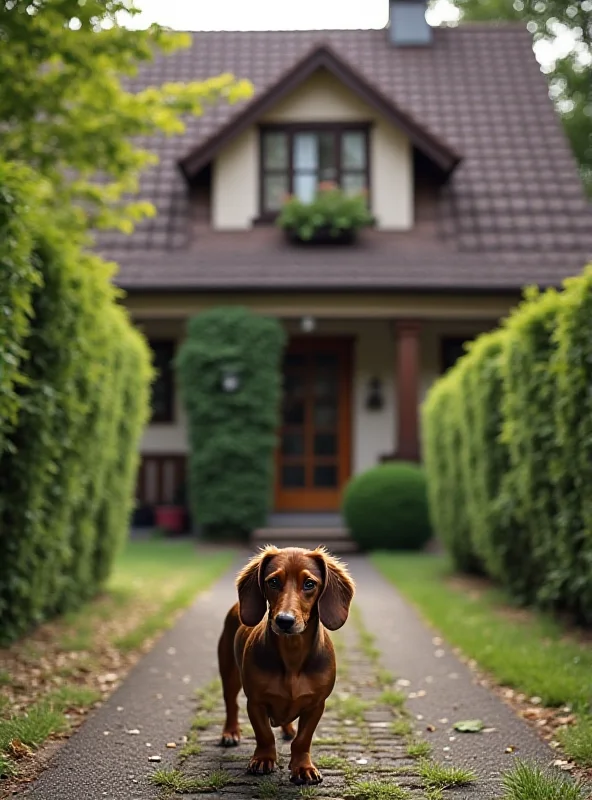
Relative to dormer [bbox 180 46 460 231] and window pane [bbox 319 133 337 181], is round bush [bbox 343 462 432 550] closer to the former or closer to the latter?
dormer [bbox 180 46 460 231]

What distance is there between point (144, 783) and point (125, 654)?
2.73 metres

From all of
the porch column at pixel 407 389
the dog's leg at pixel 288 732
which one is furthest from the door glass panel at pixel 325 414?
the dog's leg at pixel 288 732

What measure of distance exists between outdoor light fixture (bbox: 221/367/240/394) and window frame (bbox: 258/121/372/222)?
3.17 meters

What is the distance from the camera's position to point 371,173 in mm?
15570

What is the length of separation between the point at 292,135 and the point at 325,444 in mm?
5324

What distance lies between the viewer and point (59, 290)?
611cm

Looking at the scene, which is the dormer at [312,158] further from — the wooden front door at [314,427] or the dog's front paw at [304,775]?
the dog's front paw at [304,775]

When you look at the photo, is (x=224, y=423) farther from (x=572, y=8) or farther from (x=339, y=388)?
(x=572, y=8)

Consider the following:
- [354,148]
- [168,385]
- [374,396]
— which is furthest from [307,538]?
[354,148]

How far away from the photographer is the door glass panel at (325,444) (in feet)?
51.8

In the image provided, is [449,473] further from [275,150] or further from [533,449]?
[275,150]

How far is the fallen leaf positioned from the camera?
419 centimetres

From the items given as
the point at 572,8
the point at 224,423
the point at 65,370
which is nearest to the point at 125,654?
the point at 65,370

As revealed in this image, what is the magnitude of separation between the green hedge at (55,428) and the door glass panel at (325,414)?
7757mm
